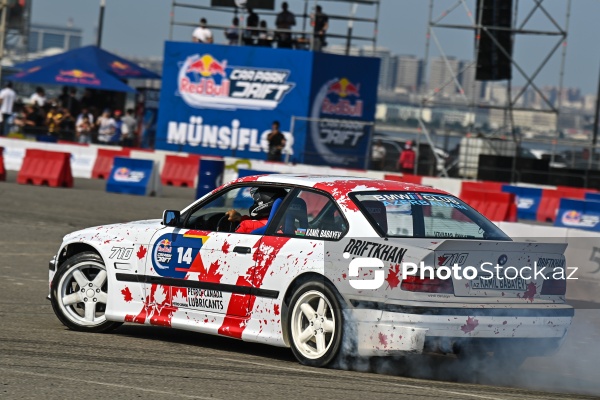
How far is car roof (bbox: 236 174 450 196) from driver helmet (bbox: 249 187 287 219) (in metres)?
0.09

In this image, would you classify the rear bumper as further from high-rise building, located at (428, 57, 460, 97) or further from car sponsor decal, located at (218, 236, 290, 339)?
high-rise building, located at (428, 57, 460, 97)

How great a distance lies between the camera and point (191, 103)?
36719 mm

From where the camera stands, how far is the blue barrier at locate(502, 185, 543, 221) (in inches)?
1097

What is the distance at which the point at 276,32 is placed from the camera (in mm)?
36219

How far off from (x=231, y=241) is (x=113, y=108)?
31142 millimetres

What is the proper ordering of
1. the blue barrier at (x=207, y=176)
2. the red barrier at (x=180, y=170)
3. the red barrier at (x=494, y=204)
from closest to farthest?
the blue barrier at (x=207, y=176), the red barrier at (x=494, y=204), the red barrier at (x=180, y=170)

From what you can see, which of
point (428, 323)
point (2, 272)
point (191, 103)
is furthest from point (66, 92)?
point (428, 323)

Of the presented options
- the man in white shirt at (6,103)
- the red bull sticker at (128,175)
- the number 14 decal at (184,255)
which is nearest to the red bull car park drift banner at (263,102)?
the man in white shirt at (6,103)

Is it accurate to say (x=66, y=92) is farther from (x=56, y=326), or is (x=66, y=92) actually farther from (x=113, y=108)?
(x=56, y=326)

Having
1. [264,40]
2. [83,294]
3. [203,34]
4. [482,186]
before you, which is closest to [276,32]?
[264,40]

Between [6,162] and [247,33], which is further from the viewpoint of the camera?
[247,33]

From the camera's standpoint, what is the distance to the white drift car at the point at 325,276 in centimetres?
762

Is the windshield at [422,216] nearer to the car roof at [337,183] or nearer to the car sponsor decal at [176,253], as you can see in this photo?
the car roof at [337,183]

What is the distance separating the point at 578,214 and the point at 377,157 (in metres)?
11.3
